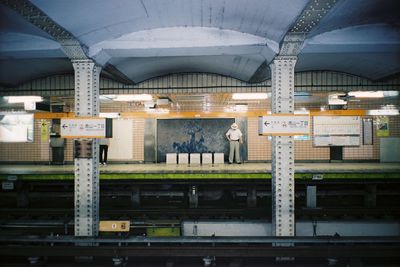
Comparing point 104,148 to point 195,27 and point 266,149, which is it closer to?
point 266,149

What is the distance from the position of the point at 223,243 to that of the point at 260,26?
3374 millimetres

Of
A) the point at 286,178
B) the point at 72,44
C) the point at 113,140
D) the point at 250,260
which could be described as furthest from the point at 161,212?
the point at 113,140

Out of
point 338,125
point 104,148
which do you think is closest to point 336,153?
point 338,125

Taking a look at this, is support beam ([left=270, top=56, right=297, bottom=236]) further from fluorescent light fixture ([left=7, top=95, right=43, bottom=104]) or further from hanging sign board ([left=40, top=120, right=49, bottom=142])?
hanging sign board ([left=40, top=120, right=49, bottom=142])

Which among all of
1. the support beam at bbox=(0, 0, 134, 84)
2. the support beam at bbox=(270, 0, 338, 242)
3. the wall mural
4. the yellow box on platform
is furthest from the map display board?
the support beam at bbox=(0, 0, 134, 84)

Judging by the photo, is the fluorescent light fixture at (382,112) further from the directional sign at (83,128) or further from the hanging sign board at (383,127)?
the directional sign at (83,128)

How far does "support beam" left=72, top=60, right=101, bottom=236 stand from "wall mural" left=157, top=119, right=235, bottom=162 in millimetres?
8681

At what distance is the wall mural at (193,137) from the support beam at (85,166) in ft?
28.5

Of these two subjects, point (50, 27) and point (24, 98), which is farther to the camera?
point (24, 98)

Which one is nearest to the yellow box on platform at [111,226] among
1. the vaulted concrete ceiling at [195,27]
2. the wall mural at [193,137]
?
the vaulted concrete ceiling at [195,27]

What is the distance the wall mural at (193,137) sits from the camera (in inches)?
530

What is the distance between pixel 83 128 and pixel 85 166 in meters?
0.62

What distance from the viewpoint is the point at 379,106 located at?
1260 centimetres

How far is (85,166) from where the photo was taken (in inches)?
187
